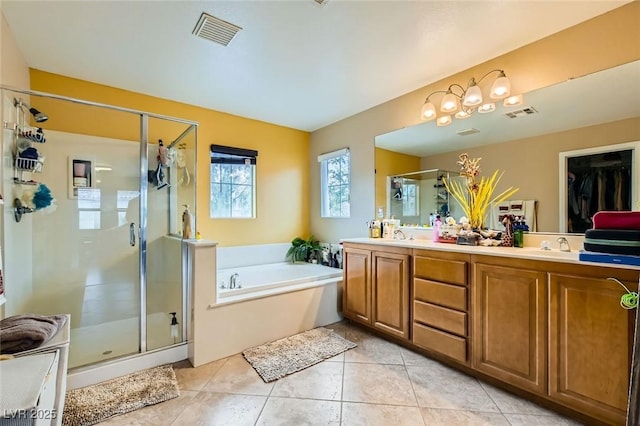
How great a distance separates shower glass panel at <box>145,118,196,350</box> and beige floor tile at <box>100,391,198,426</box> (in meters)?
0.63

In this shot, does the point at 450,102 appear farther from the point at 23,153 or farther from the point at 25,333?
A: the point at 23,153

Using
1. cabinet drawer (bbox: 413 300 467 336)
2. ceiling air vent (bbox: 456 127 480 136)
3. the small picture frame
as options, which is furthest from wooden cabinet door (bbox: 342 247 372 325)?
the small picture frame

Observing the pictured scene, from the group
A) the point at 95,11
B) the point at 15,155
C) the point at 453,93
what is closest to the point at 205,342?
the point at 15,155

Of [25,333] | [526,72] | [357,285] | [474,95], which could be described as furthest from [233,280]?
[526,72]

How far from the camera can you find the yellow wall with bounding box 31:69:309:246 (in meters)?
2.59

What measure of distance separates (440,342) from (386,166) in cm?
185

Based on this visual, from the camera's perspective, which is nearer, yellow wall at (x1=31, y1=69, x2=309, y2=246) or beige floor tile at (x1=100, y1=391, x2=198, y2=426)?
beige floor tile at (x1=100, y1=391, x2=198, y2=426)

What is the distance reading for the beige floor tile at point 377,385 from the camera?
1.75 m

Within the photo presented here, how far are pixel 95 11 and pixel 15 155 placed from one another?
118 cm

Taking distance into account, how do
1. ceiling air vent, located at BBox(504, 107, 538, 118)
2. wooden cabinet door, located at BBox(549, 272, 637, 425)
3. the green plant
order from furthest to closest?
the green plant
ceiling air vent, located at BBox(504, 107, 538, 118)
wooden cabinet door, located at BBox(549, 272, 637, 425)

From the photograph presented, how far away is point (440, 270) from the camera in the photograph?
2.09 metres

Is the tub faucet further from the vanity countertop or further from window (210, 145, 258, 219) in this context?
the vanity countertop

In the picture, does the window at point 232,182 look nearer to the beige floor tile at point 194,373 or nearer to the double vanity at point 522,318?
the beige floor tile at point 194,373

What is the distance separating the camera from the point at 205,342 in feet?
7.14
